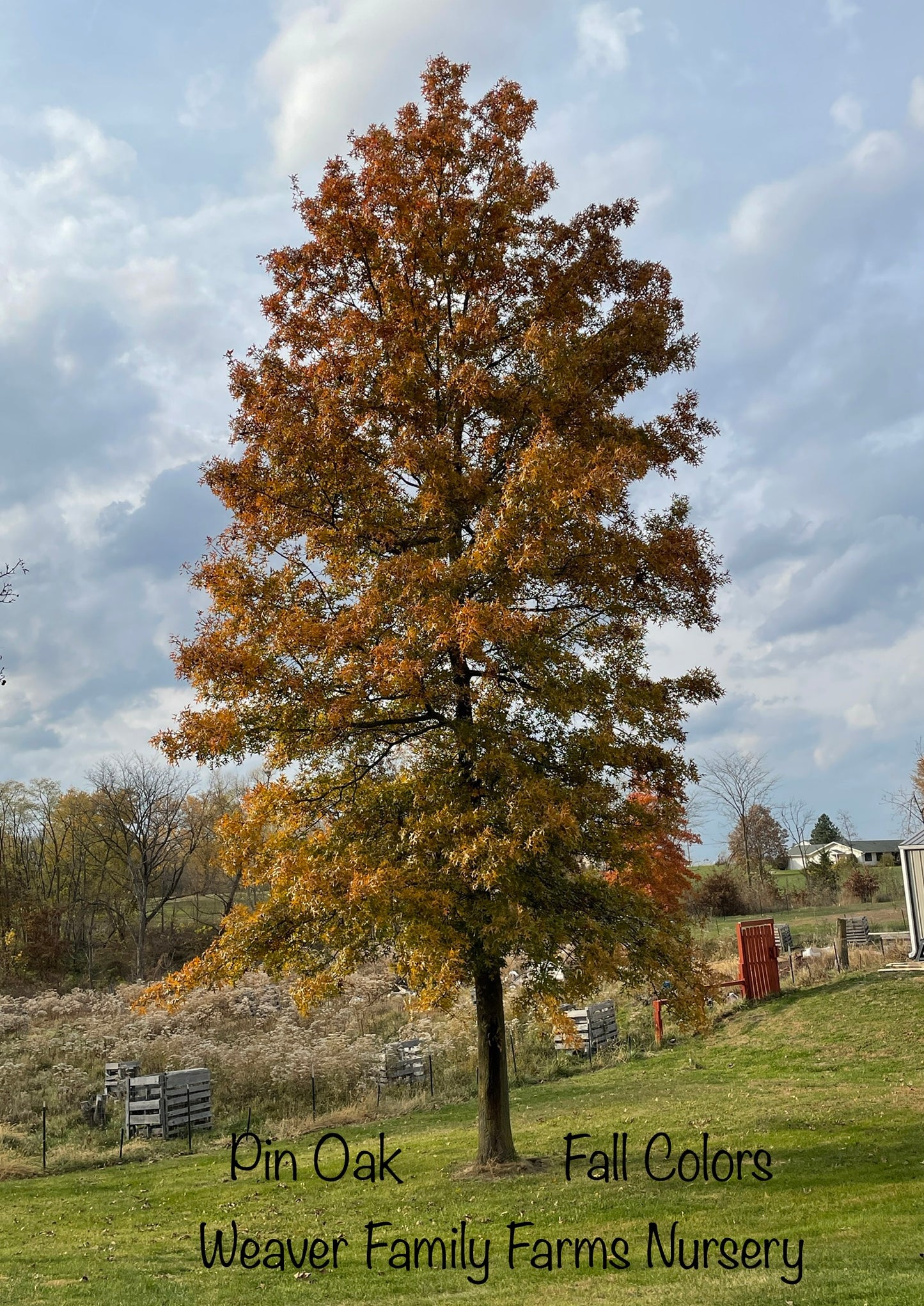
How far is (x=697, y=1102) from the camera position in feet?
54.1

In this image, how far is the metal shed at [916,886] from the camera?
87.5 feet

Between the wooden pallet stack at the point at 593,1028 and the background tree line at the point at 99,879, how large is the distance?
24370 millimetres

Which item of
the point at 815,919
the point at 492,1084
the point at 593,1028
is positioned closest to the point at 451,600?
the point at 492,1084

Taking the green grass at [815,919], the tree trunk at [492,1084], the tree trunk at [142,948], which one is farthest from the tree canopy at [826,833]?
the tree trunk at [492,1084]

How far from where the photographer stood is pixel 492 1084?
12.7 m

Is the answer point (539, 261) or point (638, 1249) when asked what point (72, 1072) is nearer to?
point (638, 1249)

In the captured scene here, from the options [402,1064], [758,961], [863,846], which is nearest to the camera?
[402,1064]

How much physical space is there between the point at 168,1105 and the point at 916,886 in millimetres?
19619

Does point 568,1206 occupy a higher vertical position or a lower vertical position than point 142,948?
higher

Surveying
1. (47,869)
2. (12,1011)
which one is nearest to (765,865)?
(47,869)

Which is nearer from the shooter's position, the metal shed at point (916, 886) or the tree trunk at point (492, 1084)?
the tree trunk at point (492, 1084)

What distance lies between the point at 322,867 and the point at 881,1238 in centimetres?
650

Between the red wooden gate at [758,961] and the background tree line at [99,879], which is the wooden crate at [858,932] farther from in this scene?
the background tree line at [99,879]

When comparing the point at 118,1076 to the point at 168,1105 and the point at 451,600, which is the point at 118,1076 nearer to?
the point at 168,1105
